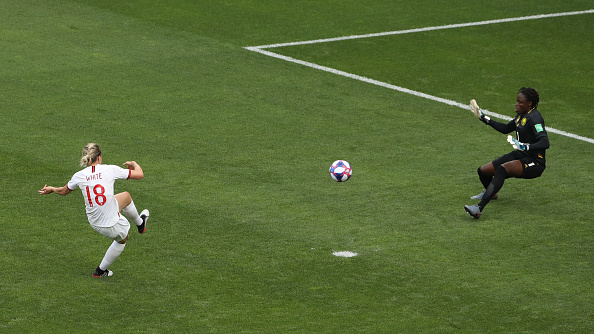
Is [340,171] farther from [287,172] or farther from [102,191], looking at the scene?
[102,191]

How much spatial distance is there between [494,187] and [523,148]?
2.36 feet

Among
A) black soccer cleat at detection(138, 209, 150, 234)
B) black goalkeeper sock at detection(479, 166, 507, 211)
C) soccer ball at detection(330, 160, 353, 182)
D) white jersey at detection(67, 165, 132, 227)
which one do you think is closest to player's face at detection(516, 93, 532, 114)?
black goalkeeper sock at detection(479, 166, 507, 211)

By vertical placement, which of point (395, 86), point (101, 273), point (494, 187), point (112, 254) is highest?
point (395, 86)

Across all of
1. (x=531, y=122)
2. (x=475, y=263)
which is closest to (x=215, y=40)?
(x=531, y=122)

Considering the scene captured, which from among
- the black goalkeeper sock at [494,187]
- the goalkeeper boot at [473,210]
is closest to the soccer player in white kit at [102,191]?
the goalkeeper boot at [473,210]

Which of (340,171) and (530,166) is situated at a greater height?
(530,166)

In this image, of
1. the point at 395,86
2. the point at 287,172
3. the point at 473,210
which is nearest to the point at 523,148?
the point at 473,210

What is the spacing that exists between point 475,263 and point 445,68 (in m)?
11.1

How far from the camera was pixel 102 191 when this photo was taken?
10250 millimetres

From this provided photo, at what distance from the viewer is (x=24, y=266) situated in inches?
429

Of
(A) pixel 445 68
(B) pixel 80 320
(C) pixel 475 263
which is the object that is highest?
(A) pixel 445 68

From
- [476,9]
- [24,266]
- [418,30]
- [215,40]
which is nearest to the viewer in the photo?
Answer: [24,266]

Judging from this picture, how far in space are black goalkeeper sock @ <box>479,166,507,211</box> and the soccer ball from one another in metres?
2.21

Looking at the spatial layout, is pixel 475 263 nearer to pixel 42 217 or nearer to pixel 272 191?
pixel 272 191
